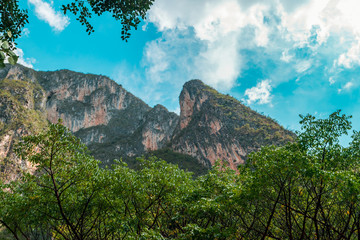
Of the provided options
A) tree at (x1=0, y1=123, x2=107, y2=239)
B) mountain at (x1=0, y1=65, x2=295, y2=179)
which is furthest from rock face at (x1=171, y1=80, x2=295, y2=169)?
tree at (x1=0, y1=123, x2=107, y2=239)

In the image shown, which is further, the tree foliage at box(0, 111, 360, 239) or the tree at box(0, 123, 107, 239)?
the tree at box(0, 123, 107, 239)

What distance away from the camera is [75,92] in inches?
5551

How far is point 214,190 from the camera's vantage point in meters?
11.3

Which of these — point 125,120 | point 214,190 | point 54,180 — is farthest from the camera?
point 125,120

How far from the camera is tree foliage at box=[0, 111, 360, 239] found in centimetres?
804

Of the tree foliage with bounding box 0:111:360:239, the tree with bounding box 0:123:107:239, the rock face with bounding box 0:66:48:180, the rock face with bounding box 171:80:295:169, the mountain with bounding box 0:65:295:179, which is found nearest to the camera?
the tree foliage with bounding box 0:111:360:239

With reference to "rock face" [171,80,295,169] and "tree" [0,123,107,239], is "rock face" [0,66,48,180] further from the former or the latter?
"rock face" [171,80,295,169]

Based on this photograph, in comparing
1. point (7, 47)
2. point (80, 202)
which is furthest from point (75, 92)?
point (7, 47)

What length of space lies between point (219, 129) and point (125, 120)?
8068 centimetres

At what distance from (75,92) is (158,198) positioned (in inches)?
5886

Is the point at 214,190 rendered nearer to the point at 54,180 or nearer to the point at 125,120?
the point at 54,180

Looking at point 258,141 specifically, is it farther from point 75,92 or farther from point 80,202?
point 75,92

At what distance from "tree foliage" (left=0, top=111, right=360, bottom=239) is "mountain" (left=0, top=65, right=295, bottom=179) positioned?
79758mm

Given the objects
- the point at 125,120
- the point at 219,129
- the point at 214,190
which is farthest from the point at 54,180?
the point at 125,120
